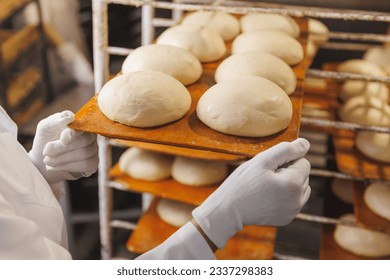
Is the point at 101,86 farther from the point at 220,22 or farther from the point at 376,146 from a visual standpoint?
the point at 376,146

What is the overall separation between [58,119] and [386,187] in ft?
4.38

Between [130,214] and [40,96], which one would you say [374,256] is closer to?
[130,214]

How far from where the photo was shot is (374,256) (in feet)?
5.79

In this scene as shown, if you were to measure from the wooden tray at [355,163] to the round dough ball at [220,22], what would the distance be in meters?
0.63

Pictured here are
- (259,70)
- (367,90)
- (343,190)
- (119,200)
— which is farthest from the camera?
(119,200)

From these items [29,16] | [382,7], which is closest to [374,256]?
[382,7]

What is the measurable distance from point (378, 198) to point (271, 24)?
806 mm

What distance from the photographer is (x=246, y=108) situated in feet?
3.39

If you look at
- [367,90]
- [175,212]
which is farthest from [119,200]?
[367,90]

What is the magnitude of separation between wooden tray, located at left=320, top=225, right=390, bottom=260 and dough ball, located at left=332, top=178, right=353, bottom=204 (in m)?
0.18

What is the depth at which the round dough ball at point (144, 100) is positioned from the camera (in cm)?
100

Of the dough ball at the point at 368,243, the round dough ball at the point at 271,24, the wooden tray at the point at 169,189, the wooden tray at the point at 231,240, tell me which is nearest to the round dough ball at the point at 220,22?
the round dough ball at the point at 271,24

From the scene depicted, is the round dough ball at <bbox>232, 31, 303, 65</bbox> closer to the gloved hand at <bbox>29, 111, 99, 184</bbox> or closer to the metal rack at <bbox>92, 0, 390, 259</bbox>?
the metal rack at <bbox>92, 0, 390, 259</bbox>

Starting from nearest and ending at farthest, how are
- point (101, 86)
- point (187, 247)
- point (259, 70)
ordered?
point (187, 247)
point (259, 70)
point (101, 86)
